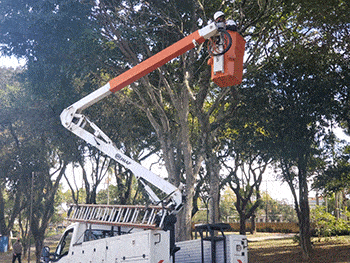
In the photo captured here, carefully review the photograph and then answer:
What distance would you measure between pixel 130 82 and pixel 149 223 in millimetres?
3584

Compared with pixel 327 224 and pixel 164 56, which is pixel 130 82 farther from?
pixel 327 224

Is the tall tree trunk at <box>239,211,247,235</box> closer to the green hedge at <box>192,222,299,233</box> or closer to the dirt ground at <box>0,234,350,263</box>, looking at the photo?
the dirt ground at <box>0,234,350,263</box>

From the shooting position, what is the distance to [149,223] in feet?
30.2

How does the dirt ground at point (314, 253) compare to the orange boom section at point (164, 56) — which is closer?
the orange boom section at point (164, 56)

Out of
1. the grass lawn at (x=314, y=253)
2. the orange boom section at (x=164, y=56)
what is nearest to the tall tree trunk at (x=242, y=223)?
the grass lawn at (x=314, y=253)

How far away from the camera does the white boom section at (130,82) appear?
9.34 m

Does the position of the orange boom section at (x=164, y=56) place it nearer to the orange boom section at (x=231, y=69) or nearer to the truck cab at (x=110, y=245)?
the orange boom section at (x=231, y=69)

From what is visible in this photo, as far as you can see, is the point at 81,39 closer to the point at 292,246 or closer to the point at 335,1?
the point at 335,1

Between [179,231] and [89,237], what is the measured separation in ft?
23.7

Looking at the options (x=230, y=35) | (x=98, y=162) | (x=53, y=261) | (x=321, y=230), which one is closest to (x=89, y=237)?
(x=53, y=261)

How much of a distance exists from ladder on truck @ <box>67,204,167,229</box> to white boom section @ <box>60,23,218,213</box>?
2.76 ft

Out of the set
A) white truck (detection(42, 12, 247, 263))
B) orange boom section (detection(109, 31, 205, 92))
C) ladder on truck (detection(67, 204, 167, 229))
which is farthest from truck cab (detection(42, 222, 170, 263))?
orange boom section (detection(109, 31, 205, 92))

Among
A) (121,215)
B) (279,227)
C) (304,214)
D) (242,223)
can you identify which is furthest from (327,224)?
(279,227)

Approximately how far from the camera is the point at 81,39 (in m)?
17.4
